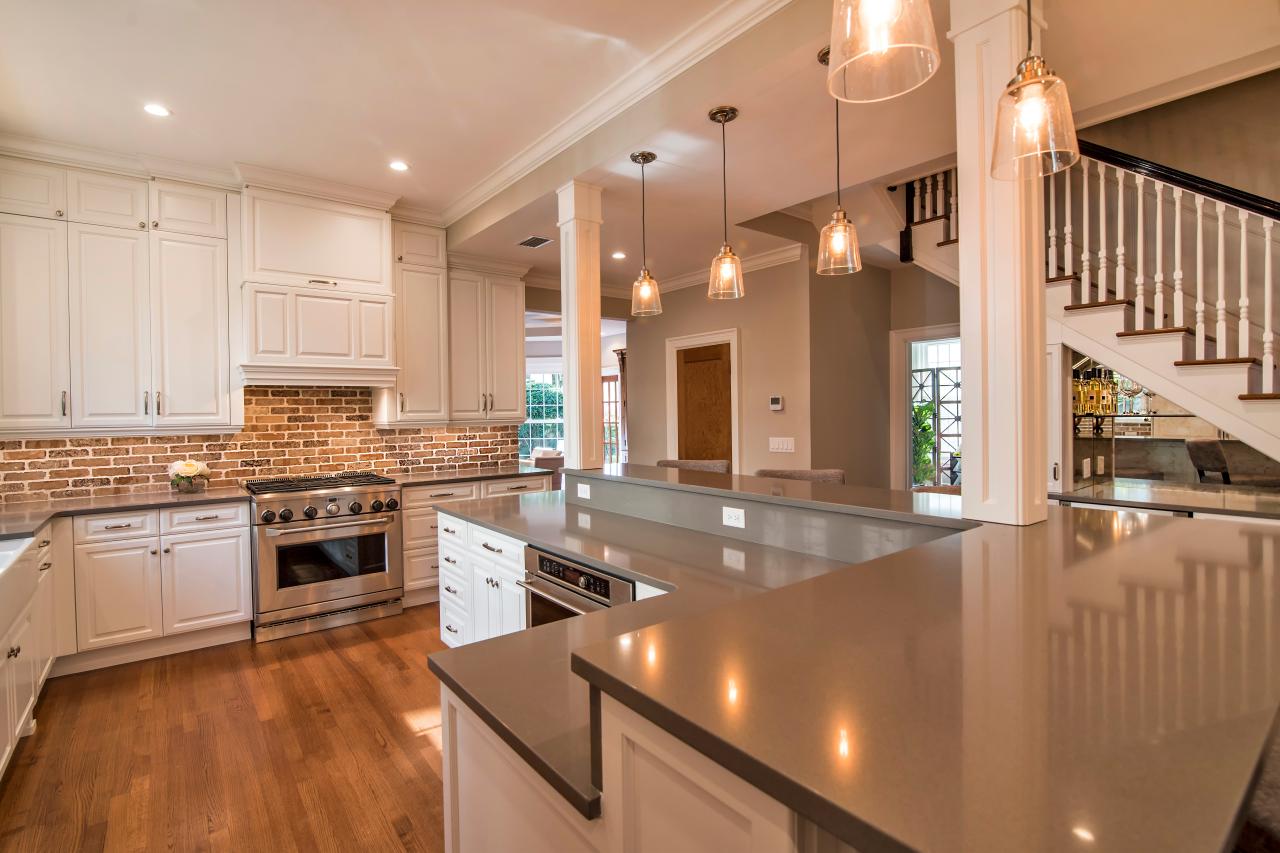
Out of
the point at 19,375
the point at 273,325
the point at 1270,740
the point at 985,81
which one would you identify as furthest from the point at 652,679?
the point at 19,375

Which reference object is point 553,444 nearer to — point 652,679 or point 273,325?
point 273,325

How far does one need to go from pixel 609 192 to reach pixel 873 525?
7.98ft

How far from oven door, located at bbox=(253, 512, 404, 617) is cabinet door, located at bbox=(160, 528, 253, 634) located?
0.10 meters

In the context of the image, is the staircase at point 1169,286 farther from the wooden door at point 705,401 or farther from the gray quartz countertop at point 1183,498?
the wooden door at point 705,401

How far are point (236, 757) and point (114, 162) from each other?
3.33 meters

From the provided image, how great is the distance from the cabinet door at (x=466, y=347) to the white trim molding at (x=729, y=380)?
187cm

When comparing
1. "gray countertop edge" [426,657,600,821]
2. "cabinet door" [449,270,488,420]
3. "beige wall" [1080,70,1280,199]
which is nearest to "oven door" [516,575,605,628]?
"gray countertop edge" [426,657,600,821]

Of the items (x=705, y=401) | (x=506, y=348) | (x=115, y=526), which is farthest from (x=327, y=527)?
(x=705, y=401)

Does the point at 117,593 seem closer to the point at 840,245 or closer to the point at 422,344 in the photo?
the point at 422,344

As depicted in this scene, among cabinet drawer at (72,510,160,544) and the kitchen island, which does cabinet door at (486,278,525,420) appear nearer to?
cabinet drawer at (72,510,160,544)

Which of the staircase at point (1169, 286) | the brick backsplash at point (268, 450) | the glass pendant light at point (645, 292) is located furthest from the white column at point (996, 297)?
the brick backsplash at point (268, 450)

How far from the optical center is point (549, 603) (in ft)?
7.66

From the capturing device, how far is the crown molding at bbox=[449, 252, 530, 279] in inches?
185

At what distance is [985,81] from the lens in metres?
1.72
